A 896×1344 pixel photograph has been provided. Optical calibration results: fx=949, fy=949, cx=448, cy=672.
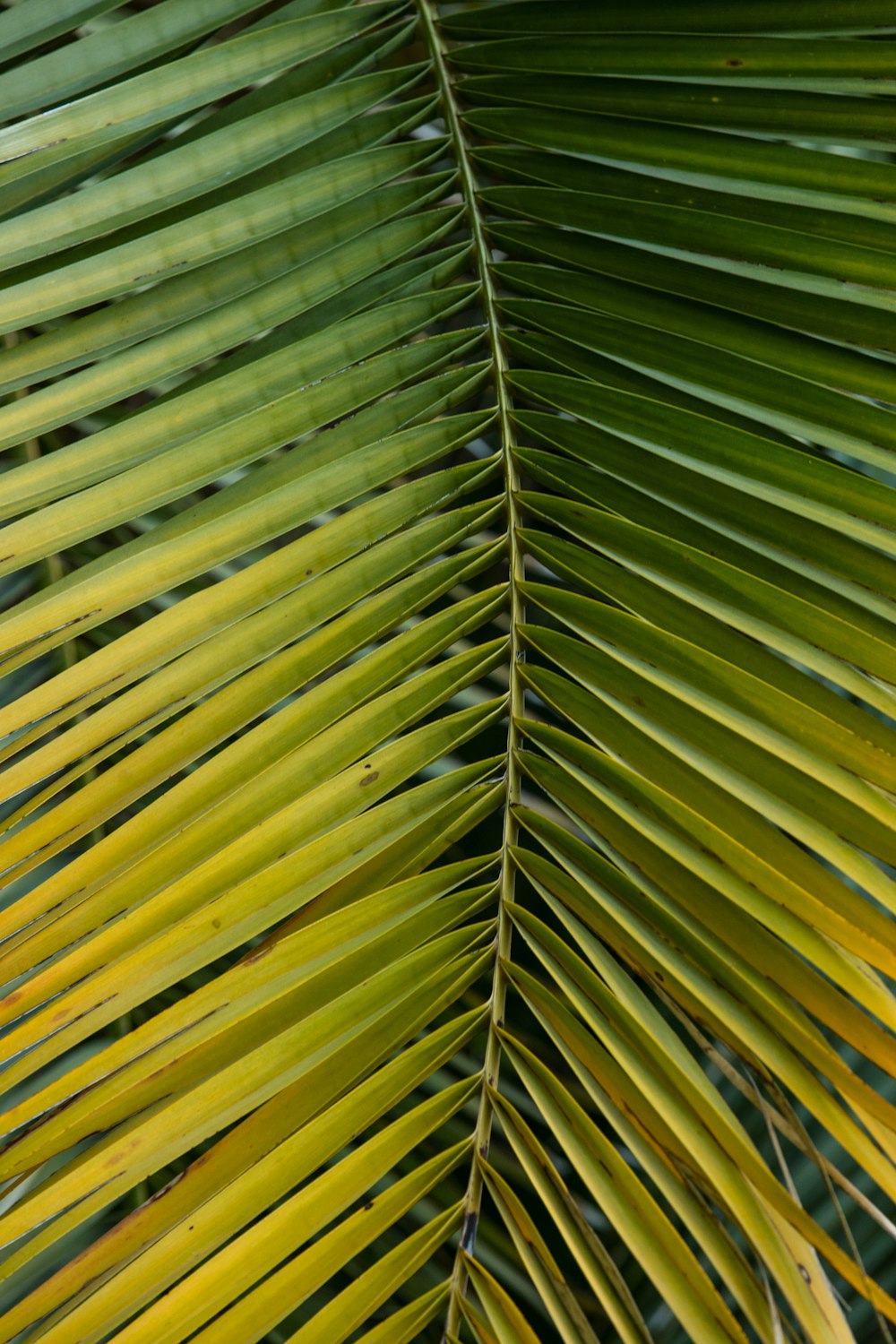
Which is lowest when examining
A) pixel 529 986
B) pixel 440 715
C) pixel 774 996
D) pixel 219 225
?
pixel 774 996

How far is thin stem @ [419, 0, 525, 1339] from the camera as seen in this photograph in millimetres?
596

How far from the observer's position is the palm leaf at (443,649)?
0.52 meters

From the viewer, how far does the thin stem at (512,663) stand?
0.60 meters

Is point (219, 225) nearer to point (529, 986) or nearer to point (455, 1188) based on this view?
point (529, 986)

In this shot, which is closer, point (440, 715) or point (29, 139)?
point (29, 139)

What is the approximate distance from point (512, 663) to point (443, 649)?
0.05 m

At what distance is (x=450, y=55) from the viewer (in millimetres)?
671

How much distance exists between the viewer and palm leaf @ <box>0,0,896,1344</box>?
522 mm

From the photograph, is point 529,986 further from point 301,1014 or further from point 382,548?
point 382,548

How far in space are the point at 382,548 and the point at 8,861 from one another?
29 cm

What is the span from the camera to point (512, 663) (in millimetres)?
634

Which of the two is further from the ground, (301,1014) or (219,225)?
(219,225)

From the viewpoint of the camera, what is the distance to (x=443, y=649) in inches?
24.2

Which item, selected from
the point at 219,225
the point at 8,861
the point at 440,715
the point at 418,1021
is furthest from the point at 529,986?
the point at 219,225
